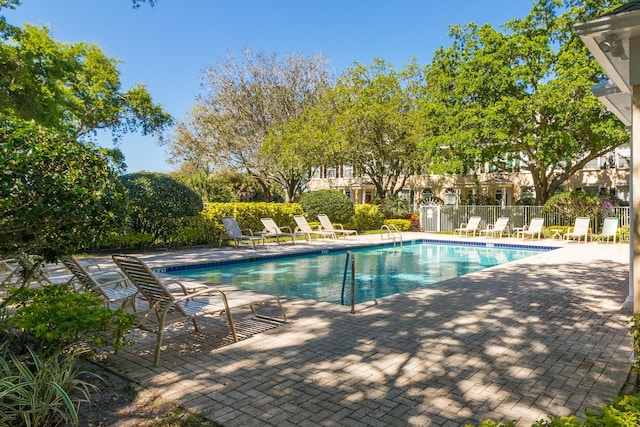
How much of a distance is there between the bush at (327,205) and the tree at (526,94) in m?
5.67

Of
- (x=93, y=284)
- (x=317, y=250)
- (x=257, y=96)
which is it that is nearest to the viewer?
(x=93, y=284)

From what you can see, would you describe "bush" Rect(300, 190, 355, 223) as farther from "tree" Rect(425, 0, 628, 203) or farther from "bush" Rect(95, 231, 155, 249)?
"bush" Rect(95, 231, 155, 249)

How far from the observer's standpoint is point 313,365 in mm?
4211

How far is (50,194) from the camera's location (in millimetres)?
3627

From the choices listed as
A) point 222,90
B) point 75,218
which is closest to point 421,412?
point 75,218

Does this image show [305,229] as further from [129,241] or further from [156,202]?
[129,241]

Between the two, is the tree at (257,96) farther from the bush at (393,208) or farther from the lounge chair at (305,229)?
the lounge chair at (305,229)

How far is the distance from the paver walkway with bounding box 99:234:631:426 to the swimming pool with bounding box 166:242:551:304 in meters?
2.51

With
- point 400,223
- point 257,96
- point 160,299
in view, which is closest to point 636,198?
point 160,299

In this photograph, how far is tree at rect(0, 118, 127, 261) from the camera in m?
3.52

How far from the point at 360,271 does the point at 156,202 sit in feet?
23.3

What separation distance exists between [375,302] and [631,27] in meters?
4.71

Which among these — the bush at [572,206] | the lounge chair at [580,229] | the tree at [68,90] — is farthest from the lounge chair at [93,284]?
the bush at [572,206]

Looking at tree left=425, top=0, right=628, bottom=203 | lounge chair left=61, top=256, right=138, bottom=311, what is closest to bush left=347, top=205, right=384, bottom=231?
tree left=425, top=0, right=628, bottom=203
